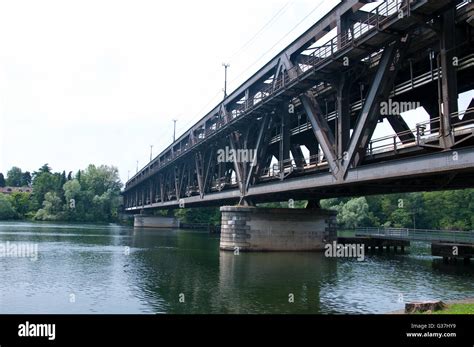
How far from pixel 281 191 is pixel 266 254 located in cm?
809

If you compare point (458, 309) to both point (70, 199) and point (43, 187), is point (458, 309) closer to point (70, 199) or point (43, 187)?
point (70, 199)

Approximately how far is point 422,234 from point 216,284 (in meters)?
54.6

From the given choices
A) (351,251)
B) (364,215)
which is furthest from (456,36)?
(364,215)

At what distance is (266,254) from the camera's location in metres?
41.4

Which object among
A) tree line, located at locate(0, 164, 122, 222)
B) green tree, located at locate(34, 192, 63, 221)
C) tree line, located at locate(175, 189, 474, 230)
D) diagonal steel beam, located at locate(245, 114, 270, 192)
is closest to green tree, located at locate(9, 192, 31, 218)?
tree line, located at locate(0, 164, 122, 222)

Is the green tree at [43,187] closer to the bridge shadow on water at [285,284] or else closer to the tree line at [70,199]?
the tree line at [70,199]

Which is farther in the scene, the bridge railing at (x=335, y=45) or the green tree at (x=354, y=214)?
the green tree at (x=354, y=214)

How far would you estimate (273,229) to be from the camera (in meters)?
43.4

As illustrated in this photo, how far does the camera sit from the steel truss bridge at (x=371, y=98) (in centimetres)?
2012

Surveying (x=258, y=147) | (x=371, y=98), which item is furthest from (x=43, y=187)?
(x=371, y=98)

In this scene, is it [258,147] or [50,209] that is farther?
[50,209]

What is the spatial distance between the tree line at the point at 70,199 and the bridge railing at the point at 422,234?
10003cm

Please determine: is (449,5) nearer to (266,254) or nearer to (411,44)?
(411,44)

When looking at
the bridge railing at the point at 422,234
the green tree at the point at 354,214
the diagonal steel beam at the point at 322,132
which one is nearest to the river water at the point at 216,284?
the diagonal steel beam at the point at 322,132
